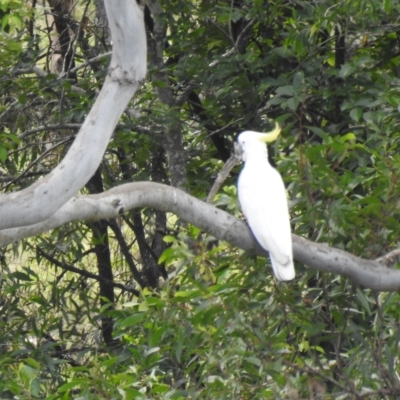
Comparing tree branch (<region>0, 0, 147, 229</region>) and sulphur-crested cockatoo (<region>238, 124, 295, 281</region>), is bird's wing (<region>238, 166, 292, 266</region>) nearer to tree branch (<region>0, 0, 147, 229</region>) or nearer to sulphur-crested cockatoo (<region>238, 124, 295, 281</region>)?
sulphur-crested cockatoo (<region>238, 124, 295, 281</region>)

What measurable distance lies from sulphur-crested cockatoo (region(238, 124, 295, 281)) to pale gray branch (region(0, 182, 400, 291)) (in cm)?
6

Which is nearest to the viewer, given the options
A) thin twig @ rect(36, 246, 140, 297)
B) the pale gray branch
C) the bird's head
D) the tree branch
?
the tree branch

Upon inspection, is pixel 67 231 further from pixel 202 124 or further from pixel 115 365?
pixel 115 365

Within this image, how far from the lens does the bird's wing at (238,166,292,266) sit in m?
3.12

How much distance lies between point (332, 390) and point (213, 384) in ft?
1.76

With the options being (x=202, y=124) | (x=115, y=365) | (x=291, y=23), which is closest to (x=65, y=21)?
(x=202, y=124)

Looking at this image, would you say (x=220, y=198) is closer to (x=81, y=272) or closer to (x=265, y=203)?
(x=265, y=203)

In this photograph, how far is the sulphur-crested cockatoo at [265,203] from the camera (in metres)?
3.11

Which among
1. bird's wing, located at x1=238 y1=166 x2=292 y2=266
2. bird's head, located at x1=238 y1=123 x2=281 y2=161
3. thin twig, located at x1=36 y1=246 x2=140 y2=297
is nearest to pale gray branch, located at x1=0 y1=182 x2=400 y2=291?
bird's wing, located at x1=238 y1=166 x2=292 y2=266

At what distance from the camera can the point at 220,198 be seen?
3197mm

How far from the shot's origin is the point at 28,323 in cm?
465

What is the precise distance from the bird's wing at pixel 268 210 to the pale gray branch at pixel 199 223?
0.18 ft

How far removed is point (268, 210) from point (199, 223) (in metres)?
0.71

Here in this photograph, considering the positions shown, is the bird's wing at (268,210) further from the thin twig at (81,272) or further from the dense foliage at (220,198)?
the thin twig at (81,272)
